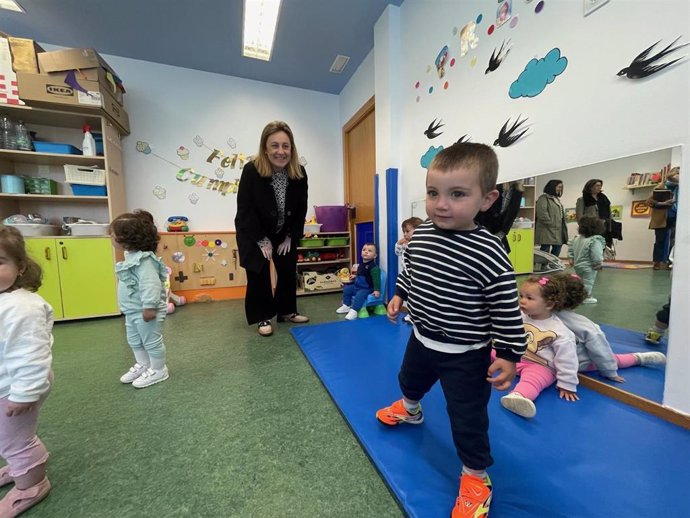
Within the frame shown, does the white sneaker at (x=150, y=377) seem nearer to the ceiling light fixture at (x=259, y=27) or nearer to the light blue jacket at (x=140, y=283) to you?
the light blue jacket at (x=140, y=283)

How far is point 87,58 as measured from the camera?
2.39m

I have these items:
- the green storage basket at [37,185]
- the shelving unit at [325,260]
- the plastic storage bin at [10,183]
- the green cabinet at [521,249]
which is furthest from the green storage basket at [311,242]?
the plastic storage bin at [10,183]

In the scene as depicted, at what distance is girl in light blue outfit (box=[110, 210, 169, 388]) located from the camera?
4.19 ft

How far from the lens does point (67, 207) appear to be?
2.83m

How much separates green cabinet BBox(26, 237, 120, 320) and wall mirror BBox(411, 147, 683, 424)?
340cm

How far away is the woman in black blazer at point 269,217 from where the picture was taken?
1.97m

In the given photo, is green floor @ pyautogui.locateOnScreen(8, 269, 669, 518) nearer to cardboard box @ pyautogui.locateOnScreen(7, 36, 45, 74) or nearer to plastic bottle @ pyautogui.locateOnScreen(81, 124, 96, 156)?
plastic bottle @ pyautogui.locateOnScreen(81, 124, 96, 156)

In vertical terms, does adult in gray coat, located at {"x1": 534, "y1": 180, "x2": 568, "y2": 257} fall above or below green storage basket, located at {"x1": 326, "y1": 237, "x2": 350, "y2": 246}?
above

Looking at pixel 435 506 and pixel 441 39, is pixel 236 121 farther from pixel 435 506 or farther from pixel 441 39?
pixel 435 506

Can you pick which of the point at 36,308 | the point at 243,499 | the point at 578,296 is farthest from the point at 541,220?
the point at 36,308

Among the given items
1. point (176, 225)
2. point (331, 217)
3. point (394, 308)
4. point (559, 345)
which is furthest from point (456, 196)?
point (176, 225)

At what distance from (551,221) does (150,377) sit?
2.18m

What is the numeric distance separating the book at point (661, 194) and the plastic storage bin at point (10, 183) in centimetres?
416

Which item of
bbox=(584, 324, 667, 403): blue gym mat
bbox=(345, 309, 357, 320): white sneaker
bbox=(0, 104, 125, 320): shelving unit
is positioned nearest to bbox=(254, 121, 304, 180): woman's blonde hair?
bbox=(345, 309, 357, 320): white sneaker
